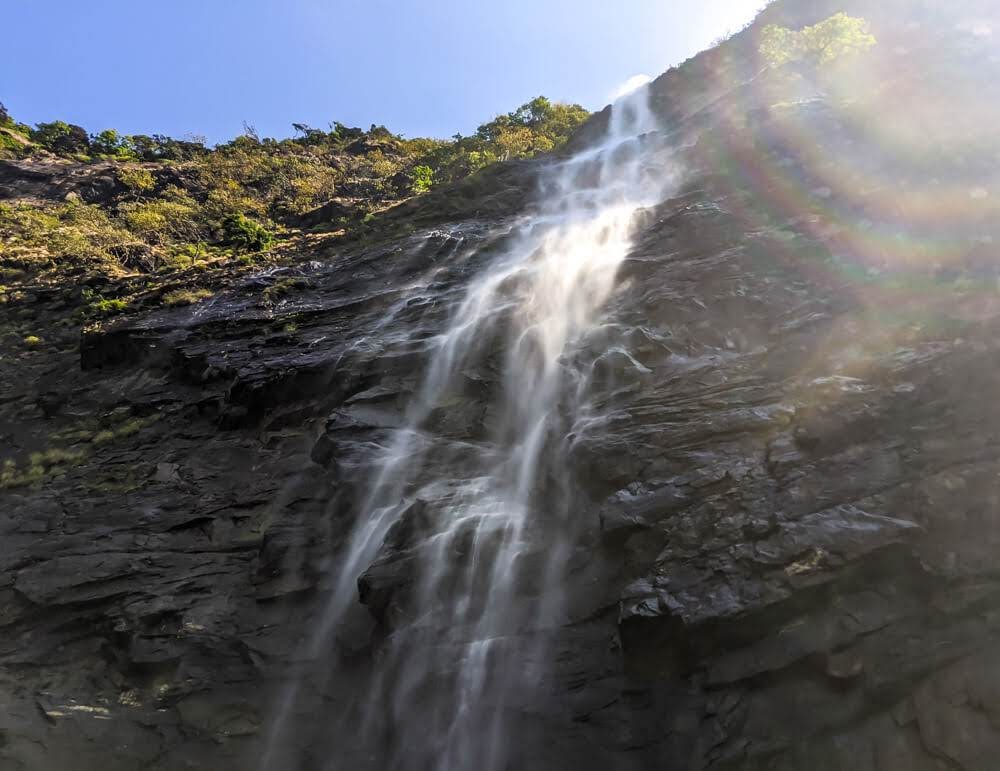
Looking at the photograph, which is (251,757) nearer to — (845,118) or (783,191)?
(783,191)

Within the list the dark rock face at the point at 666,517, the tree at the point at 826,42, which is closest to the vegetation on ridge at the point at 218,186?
the dark rock face at the point at 666,517

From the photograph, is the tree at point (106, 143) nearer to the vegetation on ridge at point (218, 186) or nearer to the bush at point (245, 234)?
the vegetation on ridge at point (218, 186)

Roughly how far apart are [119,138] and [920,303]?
67870 mm

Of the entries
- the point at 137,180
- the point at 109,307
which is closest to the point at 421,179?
the point at 137,180

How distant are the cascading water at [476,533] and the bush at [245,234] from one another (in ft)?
60.8

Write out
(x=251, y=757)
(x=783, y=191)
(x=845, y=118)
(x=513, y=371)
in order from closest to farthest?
(x=251, y=757)
(x=513, y=371)
(x=783, y=191)
(x=845, y=118)

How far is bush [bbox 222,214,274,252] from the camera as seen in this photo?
1207 inches

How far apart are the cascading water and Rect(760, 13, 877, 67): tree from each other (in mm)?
19165

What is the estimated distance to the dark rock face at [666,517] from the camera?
21.5 ft

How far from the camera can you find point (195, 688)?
9703mm

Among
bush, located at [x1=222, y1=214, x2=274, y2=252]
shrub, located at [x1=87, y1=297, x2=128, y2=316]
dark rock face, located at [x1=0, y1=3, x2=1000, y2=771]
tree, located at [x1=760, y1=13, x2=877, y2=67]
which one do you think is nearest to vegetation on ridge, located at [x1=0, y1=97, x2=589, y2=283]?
bush, located at [x1=222, y1=214, x2=274, y2=252]

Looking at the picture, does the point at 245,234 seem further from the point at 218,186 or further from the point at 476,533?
the point at 476,533

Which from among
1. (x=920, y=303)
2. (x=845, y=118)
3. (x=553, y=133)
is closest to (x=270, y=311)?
(x=920, y=303)

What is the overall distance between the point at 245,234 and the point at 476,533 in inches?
1129
